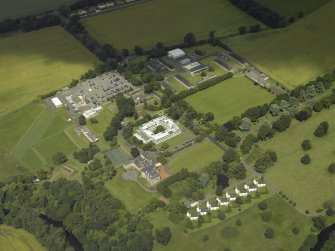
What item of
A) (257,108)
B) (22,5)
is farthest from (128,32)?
(257,108)

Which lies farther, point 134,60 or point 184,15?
point 184,15

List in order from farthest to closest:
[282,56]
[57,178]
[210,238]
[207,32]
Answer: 1. [207,32]
2. [282,56]
3. [57,178]
4. [210,238]

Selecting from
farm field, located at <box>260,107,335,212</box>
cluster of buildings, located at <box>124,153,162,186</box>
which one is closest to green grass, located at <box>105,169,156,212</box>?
cluster of buildings, located at <box>124,153,162,186</box>

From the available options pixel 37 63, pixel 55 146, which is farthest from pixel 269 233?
pixel 37 63

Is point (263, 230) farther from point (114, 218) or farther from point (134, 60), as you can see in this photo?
point (134, 60)

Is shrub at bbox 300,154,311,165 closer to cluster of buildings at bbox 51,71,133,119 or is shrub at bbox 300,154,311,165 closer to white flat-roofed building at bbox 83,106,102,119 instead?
cluster of buildings at bbox 51,71,133,119

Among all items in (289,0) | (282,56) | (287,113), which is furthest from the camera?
(289,0)
